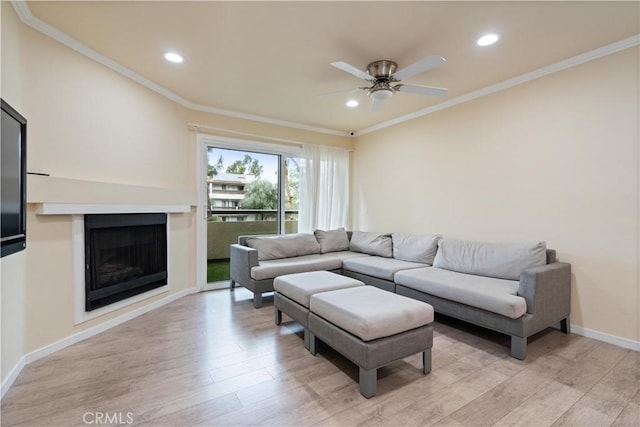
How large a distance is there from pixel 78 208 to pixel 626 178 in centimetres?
457

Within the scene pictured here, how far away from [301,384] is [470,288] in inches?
64.4

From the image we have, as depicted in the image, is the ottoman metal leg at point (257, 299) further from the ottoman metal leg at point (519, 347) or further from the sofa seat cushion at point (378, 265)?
the ottoman metal leg at point (519, 347)

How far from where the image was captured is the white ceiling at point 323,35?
2.04 m

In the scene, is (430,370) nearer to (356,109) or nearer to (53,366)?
(53,366)

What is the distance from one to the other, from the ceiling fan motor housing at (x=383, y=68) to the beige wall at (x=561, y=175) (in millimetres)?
1415

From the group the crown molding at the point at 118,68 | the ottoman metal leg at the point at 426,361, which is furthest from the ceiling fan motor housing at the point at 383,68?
the ottoman metal leg at the point at 426,361

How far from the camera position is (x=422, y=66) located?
2275mm

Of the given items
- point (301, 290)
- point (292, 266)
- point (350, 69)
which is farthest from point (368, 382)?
point (350, 69)

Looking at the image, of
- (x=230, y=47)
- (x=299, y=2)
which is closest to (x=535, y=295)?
(x=299, y=2)

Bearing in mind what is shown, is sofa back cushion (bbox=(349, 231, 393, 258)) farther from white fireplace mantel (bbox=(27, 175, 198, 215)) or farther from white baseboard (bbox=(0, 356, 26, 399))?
white baseboard (bbox=(0, 356, 26, 399))

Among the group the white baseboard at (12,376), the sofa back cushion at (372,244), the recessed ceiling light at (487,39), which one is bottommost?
the white baseboard at (12,376)

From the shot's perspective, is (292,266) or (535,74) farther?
(292,266)

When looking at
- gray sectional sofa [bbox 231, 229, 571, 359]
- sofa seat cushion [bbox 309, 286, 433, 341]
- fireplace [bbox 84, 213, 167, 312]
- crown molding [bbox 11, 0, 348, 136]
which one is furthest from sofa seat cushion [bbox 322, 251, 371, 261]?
fireplace [bbox 84, 213, 167, 312]

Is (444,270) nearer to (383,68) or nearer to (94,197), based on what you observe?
(383,68)
